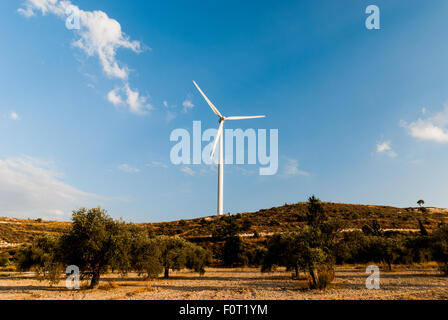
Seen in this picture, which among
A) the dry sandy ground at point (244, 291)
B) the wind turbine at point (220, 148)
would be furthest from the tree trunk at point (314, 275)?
the wind turbine at point (220, 148)

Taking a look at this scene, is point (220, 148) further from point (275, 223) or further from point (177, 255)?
point (177, 255)

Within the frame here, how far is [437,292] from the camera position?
22.5 metres

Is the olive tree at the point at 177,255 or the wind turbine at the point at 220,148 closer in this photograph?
the olive tree at the point at 177,255

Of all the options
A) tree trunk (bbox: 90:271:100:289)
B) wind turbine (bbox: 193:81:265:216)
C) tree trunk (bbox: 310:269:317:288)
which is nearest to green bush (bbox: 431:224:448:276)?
tree trunk (bbox: 310:269:317:288)

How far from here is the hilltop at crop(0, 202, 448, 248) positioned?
90625 millimetres

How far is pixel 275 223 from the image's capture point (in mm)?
110062

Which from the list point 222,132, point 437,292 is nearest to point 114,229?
point 437,292

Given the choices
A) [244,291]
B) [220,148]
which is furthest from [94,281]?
[220,148]

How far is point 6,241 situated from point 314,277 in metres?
91.3

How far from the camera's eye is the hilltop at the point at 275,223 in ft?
297

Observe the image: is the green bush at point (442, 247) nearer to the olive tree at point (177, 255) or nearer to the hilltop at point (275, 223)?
the olive tree at point (177, 255)

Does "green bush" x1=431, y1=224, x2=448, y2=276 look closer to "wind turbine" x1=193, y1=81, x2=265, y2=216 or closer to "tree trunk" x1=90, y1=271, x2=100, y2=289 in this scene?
"tree trunk" x1=90, y1=271, x2=100, y2=289
